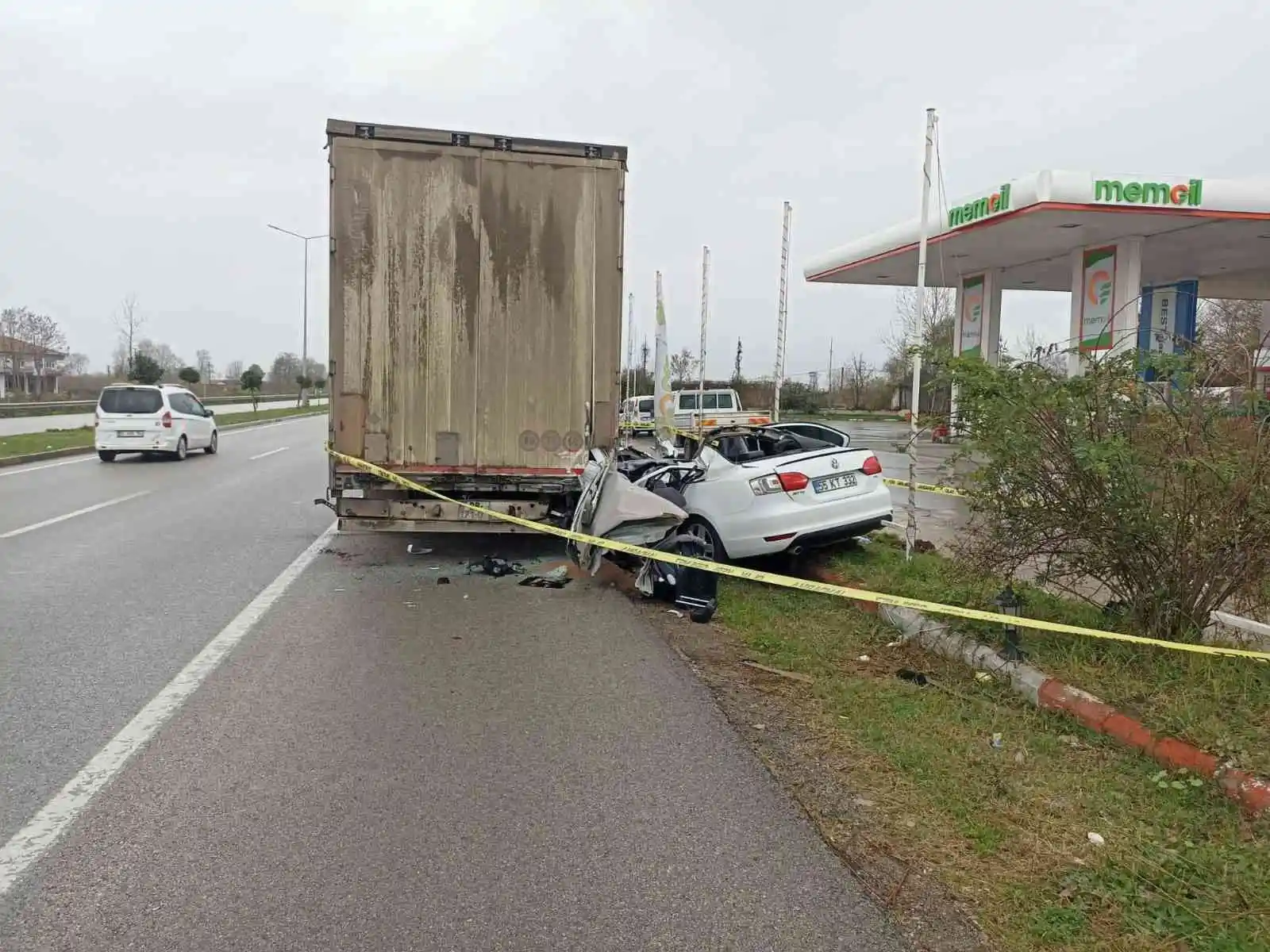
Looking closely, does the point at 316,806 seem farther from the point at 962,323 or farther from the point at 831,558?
the point at 962,323

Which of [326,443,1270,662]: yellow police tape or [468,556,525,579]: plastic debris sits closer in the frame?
[326,443,1270,662]: yellow police tape

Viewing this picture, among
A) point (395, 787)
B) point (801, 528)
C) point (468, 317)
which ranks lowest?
point (395, 787)

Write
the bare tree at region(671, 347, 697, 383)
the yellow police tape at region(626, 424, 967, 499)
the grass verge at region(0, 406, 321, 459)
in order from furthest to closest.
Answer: the bare tree at region(671, 347, 697, 383)
the grass verge at region(0, 406, 321, 459)
the yellow police tape at region(626, 424, 967, 499)

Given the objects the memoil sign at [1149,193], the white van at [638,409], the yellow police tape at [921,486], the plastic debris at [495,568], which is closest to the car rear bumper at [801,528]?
the yellow police tape at [921,486]

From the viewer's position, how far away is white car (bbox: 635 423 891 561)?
790 centimetres

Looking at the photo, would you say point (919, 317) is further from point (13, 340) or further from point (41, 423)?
point (13, 340)

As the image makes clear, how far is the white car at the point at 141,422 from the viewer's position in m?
19.7

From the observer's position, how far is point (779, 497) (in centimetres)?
791

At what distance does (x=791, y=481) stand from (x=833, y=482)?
439mm

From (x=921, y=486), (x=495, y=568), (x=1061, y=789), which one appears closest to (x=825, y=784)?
(x=1061, y=789)

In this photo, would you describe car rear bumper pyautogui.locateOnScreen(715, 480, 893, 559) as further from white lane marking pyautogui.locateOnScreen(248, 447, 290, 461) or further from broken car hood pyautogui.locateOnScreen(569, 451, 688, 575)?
white lane marking pyautogui.locateOnScreen(248, 447, 290, 461)

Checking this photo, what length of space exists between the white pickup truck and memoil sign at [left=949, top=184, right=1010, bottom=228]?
23.9 ft

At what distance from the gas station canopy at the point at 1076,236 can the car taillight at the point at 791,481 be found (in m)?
5.47

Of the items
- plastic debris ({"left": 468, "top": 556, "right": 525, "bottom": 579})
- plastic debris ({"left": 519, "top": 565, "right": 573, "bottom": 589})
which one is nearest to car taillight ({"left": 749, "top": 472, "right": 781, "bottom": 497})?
plastic debris ({"left": 519, "top": 565, "right": 573, "bottom": 589})
